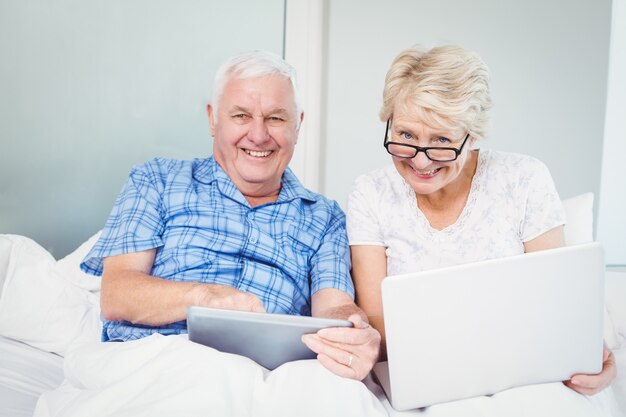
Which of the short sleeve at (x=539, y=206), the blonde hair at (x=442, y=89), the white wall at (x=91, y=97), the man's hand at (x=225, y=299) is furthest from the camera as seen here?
the white wall at (x=91, y=97)

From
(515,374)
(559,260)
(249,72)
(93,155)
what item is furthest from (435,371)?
(93,155)

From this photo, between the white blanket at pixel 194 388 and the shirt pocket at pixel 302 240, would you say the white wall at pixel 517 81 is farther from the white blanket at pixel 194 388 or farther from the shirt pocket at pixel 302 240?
the white blanket at pixel 194 388

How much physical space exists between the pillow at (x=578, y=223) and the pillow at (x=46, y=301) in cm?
141

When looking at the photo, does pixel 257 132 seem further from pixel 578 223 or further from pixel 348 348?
pixel 578 223

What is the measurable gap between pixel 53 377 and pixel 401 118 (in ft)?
3.66

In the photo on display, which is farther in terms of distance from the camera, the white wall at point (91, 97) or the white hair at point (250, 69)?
the white wall at point (91, 97)

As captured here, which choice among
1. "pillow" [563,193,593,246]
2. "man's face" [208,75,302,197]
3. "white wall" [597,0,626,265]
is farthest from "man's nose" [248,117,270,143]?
"white wall" [597,0,626,265]

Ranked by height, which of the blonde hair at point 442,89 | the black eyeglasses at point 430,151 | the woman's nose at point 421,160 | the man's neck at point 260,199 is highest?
the blonde hair at point 442,89

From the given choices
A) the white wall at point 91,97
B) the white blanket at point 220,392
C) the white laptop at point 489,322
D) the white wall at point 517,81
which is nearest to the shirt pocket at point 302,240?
the white blanket at point 220,392

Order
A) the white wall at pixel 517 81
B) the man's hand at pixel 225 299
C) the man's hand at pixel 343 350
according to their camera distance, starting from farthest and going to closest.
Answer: the white wall at pixel 517 81 → the man's hand at pixel 225 299 → the man's hand at pixel 343 350

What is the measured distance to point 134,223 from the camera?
1627 millimetres

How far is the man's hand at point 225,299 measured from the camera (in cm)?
137

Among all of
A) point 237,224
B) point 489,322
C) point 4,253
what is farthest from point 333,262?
point 4,253

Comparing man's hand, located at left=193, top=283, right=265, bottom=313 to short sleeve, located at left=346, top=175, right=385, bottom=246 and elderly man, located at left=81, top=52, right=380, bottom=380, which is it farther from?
short sleeve, located at left=346, top=175, right=385, bottom=246
